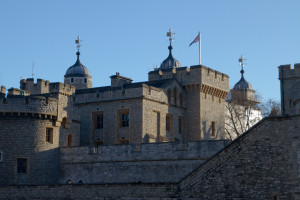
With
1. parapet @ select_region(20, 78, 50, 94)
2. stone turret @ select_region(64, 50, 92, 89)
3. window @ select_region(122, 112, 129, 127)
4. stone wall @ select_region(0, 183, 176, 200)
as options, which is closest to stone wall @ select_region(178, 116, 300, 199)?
stone wall @ select_region(0, 183, 176, 200)

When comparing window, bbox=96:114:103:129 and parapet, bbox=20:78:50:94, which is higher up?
parapet, bbox=20:78:50:94

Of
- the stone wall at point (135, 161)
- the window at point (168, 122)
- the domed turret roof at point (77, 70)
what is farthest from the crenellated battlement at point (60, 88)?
the domed turret roof at point (77, 70)

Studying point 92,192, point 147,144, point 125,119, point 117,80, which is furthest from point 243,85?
point 92,192

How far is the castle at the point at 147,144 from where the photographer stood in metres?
23.0

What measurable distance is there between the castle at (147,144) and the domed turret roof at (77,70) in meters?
10.2

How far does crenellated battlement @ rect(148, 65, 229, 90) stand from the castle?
8 centimetres

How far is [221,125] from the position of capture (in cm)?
5006

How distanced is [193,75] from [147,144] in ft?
45.6

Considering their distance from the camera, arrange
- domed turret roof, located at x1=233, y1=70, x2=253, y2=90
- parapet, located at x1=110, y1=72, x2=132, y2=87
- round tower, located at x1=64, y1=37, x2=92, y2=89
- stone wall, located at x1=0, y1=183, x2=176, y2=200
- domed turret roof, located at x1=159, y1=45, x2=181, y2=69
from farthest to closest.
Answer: domed turret roof, located at x1=233, y1=70, x2=253, y2=90 < round tower, located at x1=64, y1=37, x2=92, y2=89 < domed turret roof, located at x1=159, y1=45, x2=181, y2=69 < parapet, located at x1=110, y1=72, x2=132, y2=87 < stone wall, located at x1=0, y1=183, x2=176, y2=200

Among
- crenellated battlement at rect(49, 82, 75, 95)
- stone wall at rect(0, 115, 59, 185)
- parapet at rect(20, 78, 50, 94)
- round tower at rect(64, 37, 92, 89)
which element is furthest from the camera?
round tower at rect(64, 37, 92, 89)

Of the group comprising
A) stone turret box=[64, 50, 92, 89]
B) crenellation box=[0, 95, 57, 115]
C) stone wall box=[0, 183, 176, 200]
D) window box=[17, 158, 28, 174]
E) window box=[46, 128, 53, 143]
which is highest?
stone turret box=[64, 50, 92, 89]

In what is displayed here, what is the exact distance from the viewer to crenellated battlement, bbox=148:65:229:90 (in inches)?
1832

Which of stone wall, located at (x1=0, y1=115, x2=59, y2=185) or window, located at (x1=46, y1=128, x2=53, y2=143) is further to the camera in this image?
window, located at (x1=46, y1=128, x2=53, y2=143)

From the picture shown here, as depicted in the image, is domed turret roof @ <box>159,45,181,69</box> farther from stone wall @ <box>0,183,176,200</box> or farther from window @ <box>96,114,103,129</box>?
stone wall @ <box>0,183,176,200</box>
